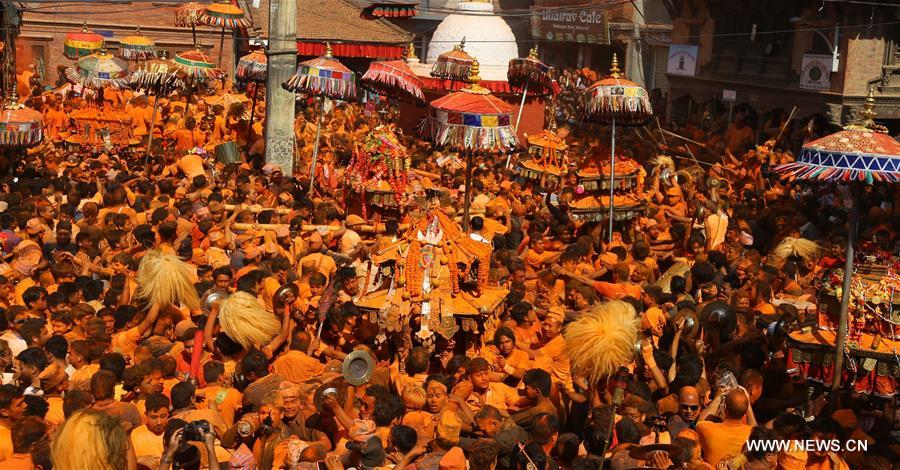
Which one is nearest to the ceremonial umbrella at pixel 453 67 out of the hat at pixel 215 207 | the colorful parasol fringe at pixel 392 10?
the colorful parasol fringe at pixel 392 10

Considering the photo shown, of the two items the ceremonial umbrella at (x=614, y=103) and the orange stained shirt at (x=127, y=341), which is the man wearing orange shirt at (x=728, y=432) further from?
the ceremonial umbrella at (x=614, y=103)

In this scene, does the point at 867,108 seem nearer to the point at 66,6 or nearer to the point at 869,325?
the point at 869,325

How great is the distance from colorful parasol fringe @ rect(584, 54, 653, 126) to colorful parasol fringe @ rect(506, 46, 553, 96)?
15.4 feet

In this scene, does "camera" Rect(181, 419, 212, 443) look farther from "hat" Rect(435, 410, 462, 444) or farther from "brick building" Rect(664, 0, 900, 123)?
"brick building" Rect(664, 0, 900, 123)

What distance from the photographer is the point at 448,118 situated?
11.6 m

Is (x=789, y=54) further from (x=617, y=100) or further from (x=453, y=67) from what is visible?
(x=617, y=100)

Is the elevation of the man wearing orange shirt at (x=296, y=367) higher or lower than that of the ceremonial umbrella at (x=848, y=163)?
lower

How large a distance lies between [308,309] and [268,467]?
9.47 ft

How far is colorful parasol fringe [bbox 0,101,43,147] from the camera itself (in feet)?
51.8

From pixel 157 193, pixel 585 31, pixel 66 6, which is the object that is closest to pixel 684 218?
pixel 157 193

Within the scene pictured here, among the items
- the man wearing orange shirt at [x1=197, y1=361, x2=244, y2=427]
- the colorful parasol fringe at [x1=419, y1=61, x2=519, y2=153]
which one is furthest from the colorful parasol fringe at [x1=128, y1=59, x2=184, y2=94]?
the man wearing orange shirt at [x1=197, y1=361, x2=244, y2=427]

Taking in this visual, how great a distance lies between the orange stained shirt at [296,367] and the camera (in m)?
8.30

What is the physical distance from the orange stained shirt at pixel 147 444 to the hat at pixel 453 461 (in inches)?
68.5

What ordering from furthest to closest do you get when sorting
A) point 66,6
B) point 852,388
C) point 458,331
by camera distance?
1. point 66,6
2. point 458,331
3. point 852,388
